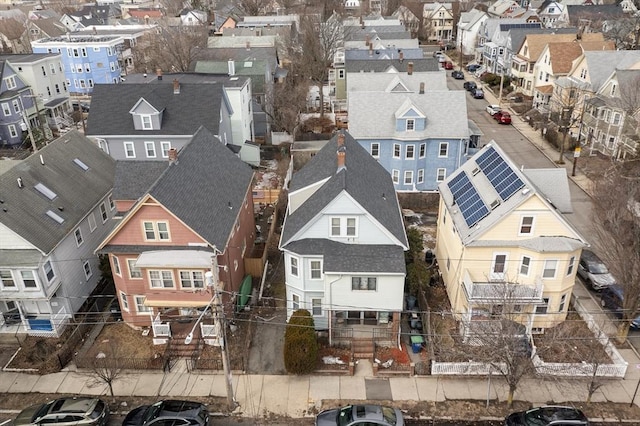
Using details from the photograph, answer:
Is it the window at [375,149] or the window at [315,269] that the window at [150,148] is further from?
the window at [315,269]

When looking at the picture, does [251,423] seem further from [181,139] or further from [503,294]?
[181,139]

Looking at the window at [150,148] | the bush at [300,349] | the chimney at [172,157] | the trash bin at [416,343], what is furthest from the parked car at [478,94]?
the bush at [300,349]

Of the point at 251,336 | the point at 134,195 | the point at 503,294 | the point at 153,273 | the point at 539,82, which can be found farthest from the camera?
the point at 539,82

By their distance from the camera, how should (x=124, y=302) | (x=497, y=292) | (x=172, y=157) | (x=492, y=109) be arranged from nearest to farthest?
(x=497, y=292) → (x=172, y=157) → (x=124, y=302) → (x=492, y=109)

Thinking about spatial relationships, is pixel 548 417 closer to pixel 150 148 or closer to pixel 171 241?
pixel 171 241

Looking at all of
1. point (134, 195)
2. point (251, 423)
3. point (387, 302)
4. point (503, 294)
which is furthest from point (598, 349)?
point (134, 195)

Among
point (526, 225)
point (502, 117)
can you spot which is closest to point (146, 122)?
point (526, 225)

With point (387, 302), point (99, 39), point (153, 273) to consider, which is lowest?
point (387, 302)
